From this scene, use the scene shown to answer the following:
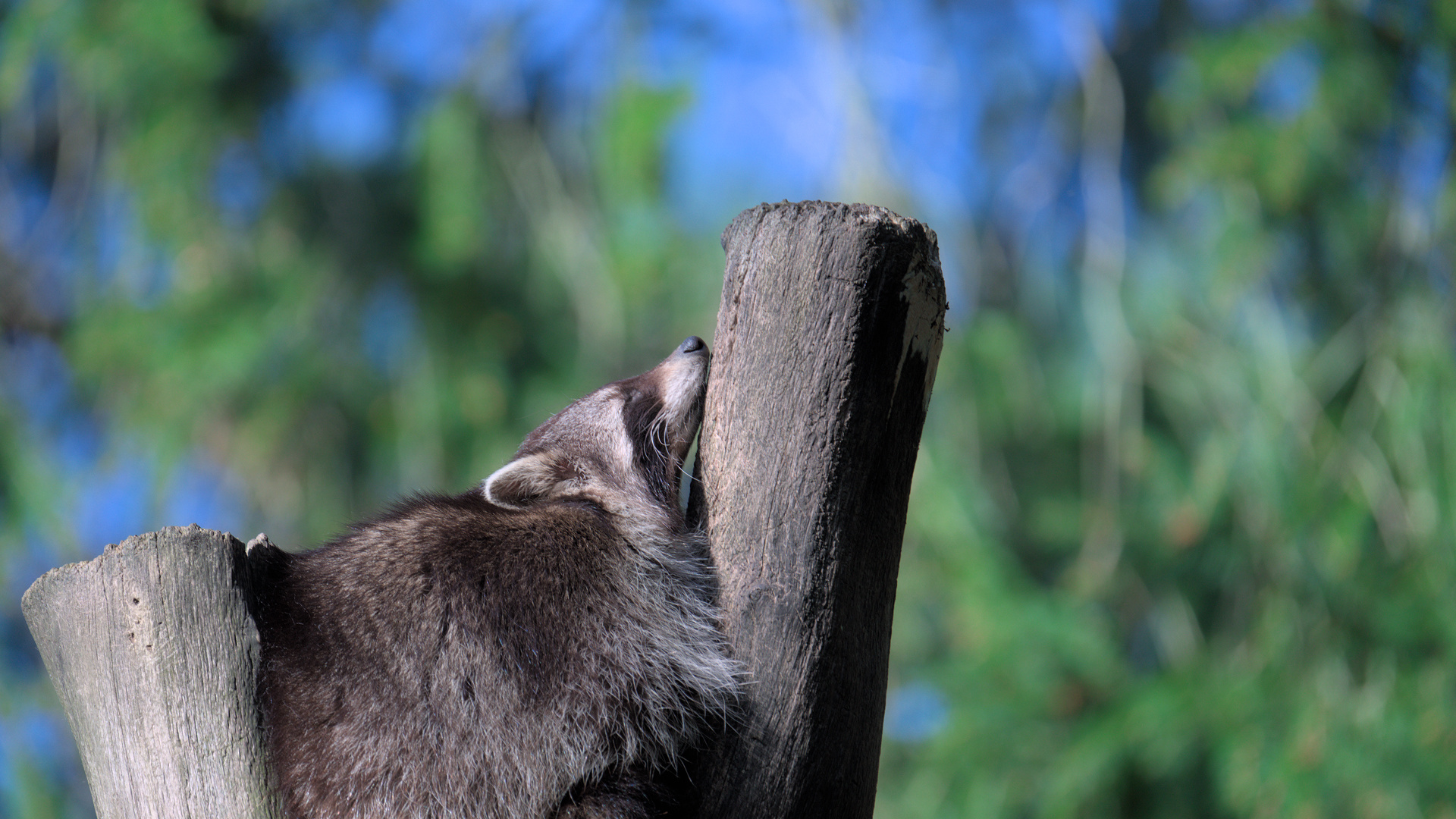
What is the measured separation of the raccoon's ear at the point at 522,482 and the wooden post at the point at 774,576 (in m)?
0.83

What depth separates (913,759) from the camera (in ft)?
23.9

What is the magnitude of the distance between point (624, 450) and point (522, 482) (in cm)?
34

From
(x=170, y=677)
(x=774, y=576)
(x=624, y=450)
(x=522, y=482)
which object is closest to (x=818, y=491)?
(x=774, y=576)

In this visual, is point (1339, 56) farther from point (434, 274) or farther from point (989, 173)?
point (434, 274)

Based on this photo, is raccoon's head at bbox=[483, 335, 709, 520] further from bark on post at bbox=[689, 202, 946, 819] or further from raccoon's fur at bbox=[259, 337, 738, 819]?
bark on post at bbox=[689, 202, 946, 819]

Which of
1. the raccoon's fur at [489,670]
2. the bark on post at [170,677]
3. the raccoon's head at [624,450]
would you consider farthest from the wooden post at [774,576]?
the raccoon's head at [624,450]

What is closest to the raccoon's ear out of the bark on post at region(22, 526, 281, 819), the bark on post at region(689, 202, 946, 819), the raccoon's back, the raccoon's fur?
the raccoon's fur

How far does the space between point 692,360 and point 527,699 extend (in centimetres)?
130

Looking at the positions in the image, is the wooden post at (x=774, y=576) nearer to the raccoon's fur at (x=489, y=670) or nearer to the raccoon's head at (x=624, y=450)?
the raccoon's fur at (x=489, y=670)

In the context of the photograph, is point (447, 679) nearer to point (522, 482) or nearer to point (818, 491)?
point (522, 482)

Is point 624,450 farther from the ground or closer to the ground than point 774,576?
farther from the ground

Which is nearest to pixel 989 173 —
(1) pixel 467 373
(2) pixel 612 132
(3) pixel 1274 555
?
(2) pixel 612 132

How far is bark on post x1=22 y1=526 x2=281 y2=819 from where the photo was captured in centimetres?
250

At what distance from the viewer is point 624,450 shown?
3.43 meters
